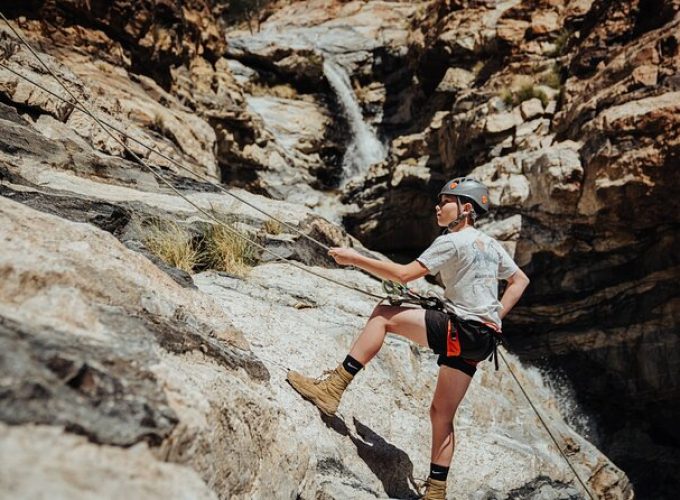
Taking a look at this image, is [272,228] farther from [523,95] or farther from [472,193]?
[523,95]

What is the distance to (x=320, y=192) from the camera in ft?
64.8

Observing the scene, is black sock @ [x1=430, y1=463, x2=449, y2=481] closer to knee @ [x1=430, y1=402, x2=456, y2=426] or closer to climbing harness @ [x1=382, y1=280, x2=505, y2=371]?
knee @ [x1=430, y1=402, x2=456, y2=426]

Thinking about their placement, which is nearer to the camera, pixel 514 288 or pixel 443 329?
pixel 443 329

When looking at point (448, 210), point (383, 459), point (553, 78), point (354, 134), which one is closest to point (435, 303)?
point (448, 210)

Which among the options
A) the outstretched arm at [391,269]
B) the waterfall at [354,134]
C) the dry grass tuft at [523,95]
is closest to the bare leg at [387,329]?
the outstretched arm at [391,269]

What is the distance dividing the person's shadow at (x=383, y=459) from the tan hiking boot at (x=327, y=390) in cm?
11

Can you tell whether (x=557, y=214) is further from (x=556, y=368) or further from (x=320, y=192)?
(x=320, y=192)

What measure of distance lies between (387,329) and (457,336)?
1.58 ft

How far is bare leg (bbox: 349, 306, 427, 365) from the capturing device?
3.31 metres

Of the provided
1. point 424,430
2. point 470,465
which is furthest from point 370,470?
point 470,465

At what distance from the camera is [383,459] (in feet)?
11.6

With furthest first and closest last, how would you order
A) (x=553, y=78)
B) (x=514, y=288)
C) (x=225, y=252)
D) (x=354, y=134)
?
(x=354, y=134)
(x=553, y=78)
(x=225, y=252)
(x=514, y=288)

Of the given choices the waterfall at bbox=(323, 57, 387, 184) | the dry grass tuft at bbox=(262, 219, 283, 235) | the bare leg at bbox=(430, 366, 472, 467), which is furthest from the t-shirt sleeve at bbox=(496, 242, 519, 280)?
the waterfall at bbox=(323, 57, 387, 184)

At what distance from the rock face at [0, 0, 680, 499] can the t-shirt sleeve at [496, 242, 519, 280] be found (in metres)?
1.46
